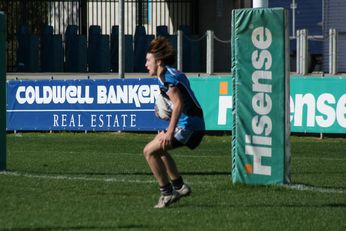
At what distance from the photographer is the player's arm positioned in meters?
11.5

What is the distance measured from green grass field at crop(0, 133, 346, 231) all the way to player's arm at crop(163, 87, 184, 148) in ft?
2.45

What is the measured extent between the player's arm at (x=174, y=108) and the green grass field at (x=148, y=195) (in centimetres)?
75

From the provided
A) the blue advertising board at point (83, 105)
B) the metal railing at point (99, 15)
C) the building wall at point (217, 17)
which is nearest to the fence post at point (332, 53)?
the blue advertising board at point (83, 105)

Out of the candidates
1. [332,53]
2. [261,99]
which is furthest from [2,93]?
[332,53]

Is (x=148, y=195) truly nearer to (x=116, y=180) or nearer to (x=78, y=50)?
(x=116, y=180)

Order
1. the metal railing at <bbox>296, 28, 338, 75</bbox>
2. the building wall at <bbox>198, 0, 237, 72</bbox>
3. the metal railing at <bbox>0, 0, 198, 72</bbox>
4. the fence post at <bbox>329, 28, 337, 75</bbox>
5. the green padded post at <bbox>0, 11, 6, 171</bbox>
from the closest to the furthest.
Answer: the green padded post at <bbox>0, 11, 6, 171</bbox> → the fence post at <bbox>329, 28, 337, 75</bbox> → the metal railing at <bbox>296, 28, 338, 75</bbox> → the building wall at <bbox>198, 0, 237, 72</bbox> → the metal railing at <bbox>0, 0, 198, 72</bbox>

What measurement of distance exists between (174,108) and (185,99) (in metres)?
0.32

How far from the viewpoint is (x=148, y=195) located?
42.9 ft

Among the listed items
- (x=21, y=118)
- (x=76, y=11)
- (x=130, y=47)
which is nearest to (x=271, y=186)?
(x=21, y=118)

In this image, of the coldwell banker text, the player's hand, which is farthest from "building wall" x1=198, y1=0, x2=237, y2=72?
the player's hand

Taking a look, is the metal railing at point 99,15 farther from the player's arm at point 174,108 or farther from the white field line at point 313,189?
the player's arm at point 174,108

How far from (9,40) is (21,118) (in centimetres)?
1208

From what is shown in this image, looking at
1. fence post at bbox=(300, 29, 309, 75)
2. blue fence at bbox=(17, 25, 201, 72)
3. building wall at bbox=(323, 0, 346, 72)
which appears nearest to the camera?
fence post at bbox=(300, 29, 309, 75)

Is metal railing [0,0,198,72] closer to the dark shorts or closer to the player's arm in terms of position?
the dark shorts
